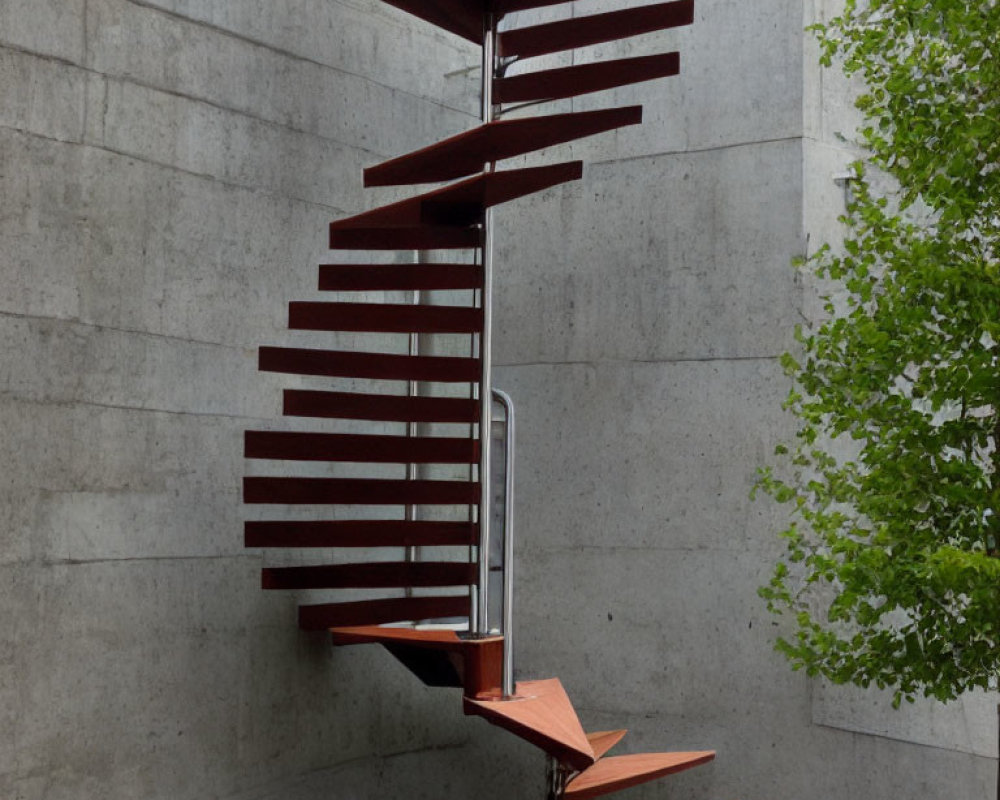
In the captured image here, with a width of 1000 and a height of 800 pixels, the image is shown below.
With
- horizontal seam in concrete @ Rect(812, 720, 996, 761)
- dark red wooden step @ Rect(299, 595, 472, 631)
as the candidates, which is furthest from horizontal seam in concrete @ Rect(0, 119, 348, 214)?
horizontal seam in concrete @ Rect(812, 720, 996, 761)

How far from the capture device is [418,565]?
4070 mm

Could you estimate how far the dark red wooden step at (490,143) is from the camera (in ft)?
11.5

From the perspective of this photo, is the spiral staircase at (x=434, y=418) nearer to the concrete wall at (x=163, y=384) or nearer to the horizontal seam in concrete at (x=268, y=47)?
the concrete wall at (x=163, y=384)

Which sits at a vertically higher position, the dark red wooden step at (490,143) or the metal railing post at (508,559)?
the dark red wooden step at (490,143)

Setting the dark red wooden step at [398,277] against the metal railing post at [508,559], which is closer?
the metal railing post at [508,559]

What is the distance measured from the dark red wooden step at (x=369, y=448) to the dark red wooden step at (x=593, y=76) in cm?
111

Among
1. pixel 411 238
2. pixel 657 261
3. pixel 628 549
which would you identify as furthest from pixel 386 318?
pixel 628 549

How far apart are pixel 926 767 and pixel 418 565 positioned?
176 cm

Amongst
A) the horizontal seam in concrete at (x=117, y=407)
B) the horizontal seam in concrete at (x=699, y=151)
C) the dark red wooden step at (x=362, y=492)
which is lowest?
the dark red wooden step at (x=362, y=492)

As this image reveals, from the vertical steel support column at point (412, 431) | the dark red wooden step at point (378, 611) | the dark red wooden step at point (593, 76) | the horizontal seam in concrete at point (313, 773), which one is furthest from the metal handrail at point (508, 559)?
the dark red wooden step at point (593, 76)

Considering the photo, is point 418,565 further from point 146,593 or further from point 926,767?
point 926,767

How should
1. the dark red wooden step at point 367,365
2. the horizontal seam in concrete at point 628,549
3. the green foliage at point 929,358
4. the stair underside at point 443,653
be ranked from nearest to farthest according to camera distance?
the green foliage at point 929,358, the stair underside at point 443,653, the dark red wooden step at point 367,365, the horizontal seam in concrete at point 628,549

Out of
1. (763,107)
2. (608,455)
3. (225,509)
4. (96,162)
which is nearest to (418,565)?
(225,509)

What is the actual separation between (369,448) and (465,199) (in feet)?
2.80
